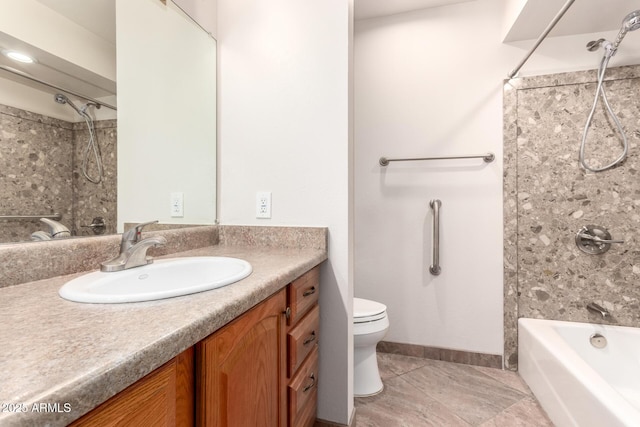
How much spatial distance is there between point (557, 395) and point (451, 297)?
749 millimetres

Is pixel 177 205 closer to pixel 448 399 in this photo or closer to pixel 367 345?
pixel 367 345

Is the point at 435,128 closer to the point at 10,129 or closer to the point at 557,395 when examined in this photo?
the point at 557,395

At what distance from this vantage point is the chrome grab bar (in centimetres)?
209

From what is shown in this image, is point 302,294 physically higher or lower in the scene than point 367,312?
higher

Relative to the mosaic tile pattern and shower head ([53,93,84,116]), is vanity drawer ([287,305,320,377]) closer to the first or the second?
the mosaic tile pattern

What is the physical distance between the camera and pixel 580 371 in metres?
1.34

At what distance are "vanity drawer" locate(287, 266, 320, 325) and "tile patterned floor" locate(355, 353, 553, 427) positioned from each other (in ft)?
2.60

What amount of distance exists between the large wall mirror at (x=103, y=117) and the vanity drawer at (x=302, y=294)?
619 mm

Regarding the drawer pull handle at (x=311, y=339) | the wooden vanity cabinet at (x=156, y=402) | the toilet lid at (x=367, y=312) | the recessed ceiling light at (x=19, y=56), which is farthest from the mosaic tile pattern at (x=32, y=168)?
the toilet lid at (x=367, y=312)

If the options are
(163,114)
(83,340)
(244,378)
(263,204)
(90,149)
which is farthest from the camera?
(263,204)

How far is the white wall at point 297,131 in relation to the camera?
1.33 metres

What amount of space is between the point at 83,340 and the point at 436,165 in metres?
2.12

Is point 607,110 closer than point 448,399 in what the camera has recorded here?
No

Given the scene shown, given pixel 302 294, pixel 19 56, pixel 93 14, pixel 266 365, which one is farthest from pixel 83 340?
pixel 93 14
